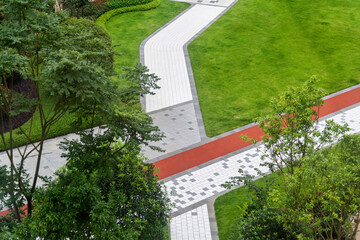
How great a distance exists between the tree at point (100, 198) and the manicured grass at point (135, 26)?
39.6ft

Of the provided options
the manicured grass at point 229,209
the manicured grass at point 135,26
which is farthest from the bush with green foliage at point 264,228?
the manicured grass at point 135,26

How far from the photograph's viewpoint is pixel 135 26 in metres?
26.4

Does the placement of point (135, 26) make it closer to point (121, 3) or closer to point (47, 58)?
point (121, 3)

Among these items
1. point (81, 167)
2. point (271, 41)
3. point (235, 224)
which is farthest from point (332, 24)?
point (81, 167)

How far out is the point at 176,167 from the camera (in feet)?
51.5

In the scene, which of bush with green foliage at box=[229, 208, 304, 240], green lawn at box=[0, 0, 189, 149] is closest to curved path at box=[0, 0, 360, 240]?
green lawn at box=[0, 0, 189, 149]

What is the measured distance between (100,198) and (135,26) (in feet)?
59.7

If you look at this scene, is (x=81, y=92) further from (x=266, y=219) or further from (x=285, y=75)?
(x=285, y=75)

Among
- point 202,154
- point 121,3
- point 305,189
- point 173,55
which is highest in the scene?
point 305,189

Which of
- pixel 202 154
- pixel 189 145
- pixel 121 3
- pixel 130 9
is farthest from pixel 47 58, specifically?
pixel 121 3

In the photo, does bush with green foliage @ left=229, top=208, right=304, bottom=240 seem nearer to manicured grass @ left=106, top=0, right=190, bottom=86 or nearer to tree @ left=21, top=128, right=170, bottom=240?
tree @ left=21, top=128, right=170, bottom=240

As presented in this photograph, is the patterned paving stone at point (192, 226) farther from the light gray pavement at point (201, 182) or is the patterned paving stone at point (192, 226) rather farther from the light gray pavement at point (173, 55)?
the light gray pavement at point (173, 55)

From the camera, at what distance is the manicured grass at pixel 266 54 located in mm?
19531

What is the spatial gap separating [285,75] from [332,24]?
22.3ft
